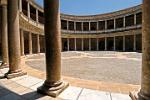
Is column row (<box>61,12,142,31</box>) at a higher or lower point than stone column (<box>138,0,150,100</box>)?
higher

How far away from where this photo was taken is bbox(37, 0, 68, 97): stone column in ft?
16.1

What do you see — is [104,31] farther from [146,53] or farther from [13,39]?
[146,53]

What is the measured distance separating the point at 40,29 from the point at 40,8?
499 centimetres

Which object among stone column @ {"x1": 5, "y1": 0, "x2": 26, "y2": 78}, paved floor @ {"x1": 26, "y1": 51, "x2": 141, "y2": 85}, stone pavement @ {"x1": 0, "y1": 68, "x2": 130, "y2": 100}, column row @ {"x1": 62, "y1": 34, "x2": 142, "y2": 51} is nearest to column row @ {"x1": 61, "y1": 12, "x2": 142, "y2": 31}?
column row @ {"x1": 62, "y1": 34, "x2": 142, "y2": 51}

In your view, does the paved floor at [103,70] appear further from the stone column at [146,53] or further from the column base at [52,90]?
the stone column at [146,53]

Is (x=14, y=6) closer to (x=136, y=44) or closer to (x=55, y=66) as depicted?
(x=55, y=66)

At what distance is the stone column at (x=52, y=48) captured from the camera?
16.1 feet

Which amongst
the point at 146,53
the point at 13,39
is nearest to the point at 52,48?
the point at 146,53

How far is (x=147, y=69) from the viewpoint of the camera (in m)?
3.52

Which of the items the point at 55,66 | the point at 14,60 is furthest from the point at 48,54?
the point at 14,60

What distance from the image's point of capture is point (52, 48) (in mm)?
5000

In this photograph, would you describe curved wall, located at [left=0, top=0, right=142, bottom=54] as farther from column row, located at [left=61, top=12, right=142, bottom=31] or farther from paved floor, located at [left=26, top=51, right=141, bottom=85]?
paved floor, located at [left=26, top=51, right=141, bottom=85]

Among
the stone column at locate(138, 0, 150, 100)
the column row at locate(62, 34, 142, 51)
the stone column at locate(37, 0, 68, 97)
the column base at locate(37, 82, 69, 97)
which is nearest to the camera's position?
the stone column at locate(138, 0, 150, 100)

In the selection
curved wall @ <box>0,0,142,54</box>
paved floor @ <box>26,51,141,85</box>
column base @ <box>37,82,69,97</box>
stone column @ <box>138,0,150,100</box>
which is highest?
curved wall @ <box>0,0,142,54</box>
